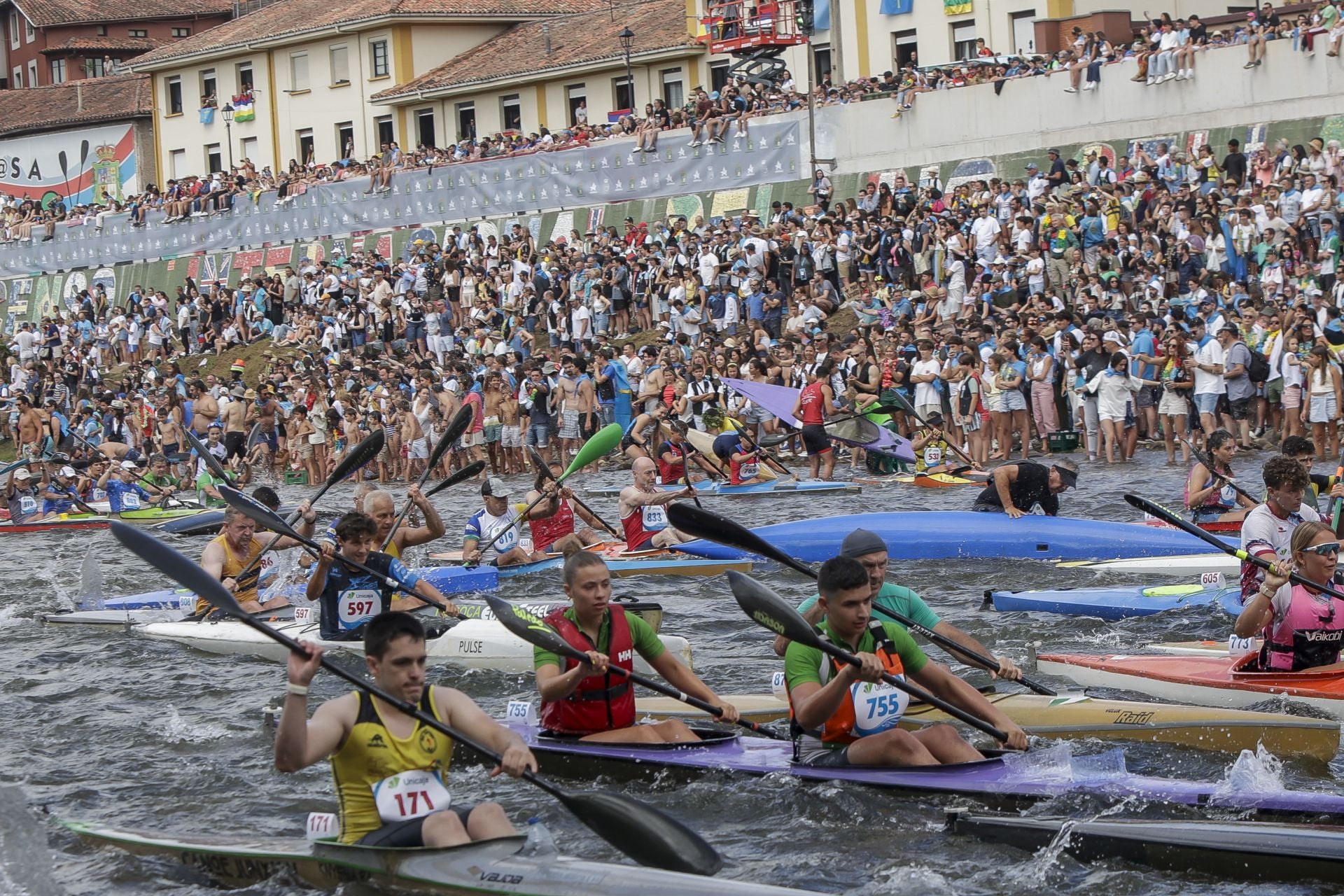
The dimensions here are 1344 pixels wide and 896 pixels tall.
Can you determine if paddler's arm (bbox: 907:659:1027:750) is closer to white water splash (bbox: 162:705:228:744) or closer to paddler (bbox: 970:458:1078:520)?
white water splash (bbox: 162:705:228:744)

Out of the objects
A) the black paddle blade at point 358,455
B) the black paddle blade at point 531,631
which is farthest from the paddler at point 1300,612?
the black paddle blade at point 358,455

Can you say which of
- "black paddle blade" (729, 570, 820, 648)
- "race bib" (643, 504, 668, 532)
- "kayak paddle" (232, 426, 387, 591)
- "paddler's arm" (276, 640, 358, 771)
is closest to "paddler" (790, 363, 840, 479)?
"race bib" (643, 504, 668, 532)

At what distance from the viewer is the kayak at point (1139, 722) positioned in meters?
8.18

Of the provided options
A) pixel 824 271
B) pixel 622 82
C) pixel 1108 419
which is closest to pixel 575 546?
pixel 1108 419

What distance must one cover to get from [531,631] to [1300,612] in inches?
156

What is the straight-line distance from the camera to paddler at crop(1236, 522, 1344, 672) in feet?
27.6

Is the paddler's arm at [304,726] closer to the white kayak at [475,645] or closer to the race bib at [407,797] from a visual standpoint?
the race bib at [407,797]

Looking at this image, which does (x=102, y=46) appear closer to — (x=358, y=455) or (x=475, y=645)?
(x=358, y=455)

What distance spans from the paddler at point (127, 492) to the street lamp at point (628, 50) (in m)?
21.1

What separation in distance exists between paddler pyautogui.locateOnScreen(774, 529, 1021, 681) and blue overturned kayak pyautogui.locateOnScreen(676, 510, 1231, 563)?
6107 millimetres

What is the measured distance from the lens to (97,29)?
228ft

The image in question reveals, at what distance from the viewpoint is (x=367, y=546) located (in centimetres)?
1043

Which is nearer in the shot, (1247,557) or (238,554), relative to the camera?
(1247,557)

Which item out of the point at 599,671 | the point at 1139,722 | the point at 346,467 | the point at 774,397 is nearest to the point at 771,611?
the point at 599,671
